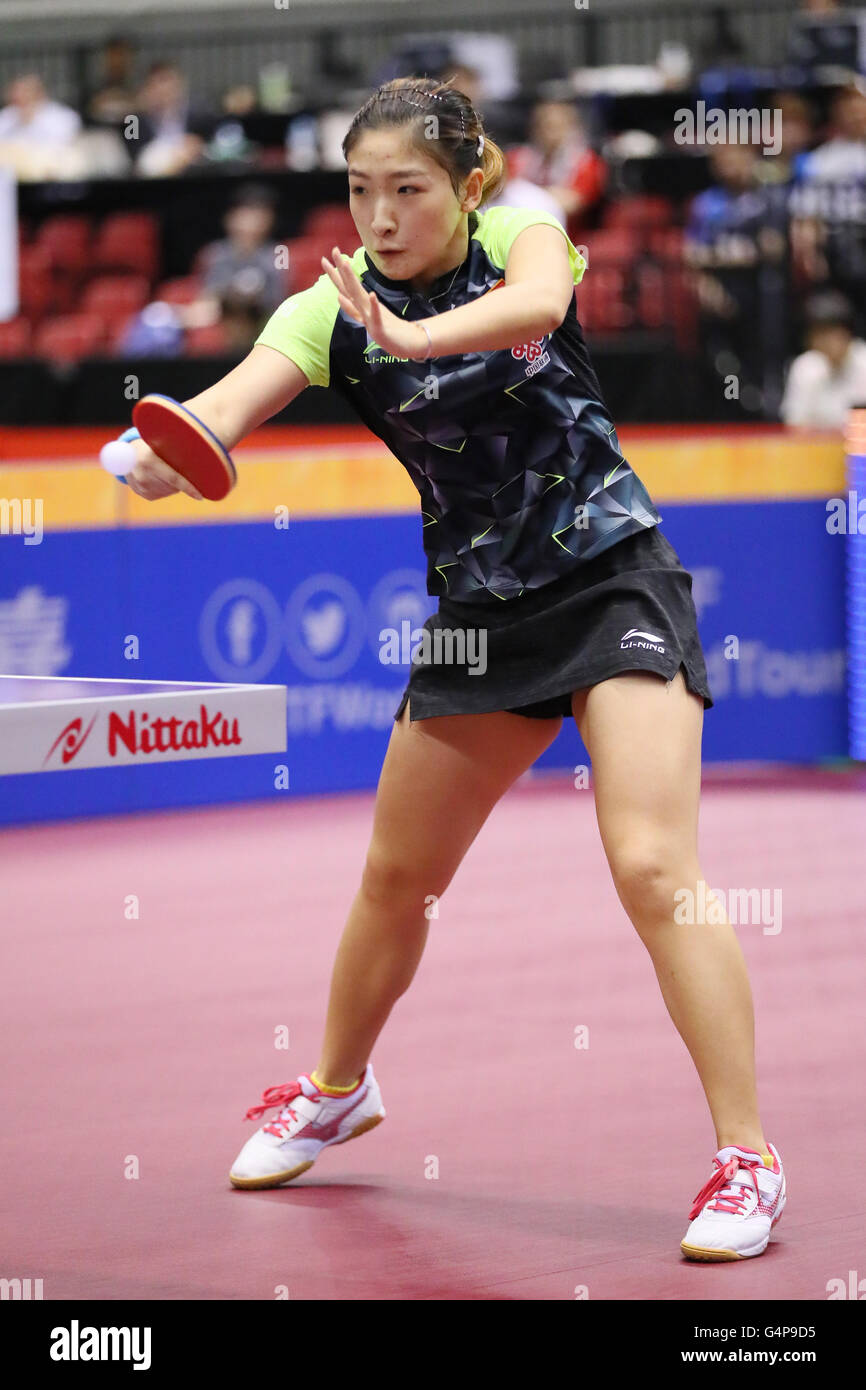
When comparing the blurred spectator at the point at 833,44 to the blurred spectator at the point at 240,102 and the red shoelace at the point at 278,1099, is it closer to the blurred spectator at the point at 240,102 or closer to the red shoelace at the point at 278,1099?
the blurred spectator at the point at 240,102

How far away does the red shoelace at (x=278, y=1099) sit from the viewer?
12.6 ft

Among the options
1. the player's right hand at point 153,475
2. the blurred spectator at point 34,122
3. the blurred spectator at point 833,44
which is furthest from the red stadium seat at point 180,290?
the player's right hand at point 153,475

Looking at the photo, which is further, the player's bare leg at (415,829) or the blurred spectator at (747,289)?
the blurred spectator at (747,289)

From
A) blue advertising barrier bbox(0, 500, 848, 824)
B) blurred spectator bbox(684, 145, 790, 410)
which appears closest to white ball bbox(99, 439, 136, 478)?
blue advertising barrier bbox(0, 500, 848, 824)

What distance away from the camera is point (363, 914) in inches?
146

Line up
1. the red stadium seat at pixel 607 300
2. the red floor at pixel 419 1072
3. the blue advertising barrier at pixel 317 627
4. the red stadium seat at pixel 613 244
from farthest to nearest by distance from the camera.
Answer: the red stadium seat at pixel 613 244 < the red stadium seat at pixel 607 300 < the blue advertising barrier at pixel 317 627 < the red floor at pixel 419 1072

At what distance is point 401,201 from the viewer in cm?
315

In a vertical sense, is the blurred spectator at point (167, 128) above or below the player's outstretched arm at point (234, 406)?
above

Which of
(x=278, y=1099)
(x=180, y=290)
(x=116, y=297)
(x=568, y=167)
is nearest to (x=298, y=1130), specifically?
(x=278, y=1099)

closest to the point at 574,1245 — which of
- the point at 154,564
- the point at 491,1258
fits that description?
the point at 491,1258

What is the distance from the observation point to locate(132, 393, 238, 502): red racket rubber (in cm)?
278

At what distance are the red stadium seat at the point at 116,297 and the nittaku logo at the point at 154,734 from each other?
35.5ft

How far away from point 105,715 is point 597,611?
36.5 inches

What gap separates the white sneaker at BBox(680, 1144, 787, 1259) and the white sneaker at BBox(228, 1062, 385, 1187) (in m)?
0.77
